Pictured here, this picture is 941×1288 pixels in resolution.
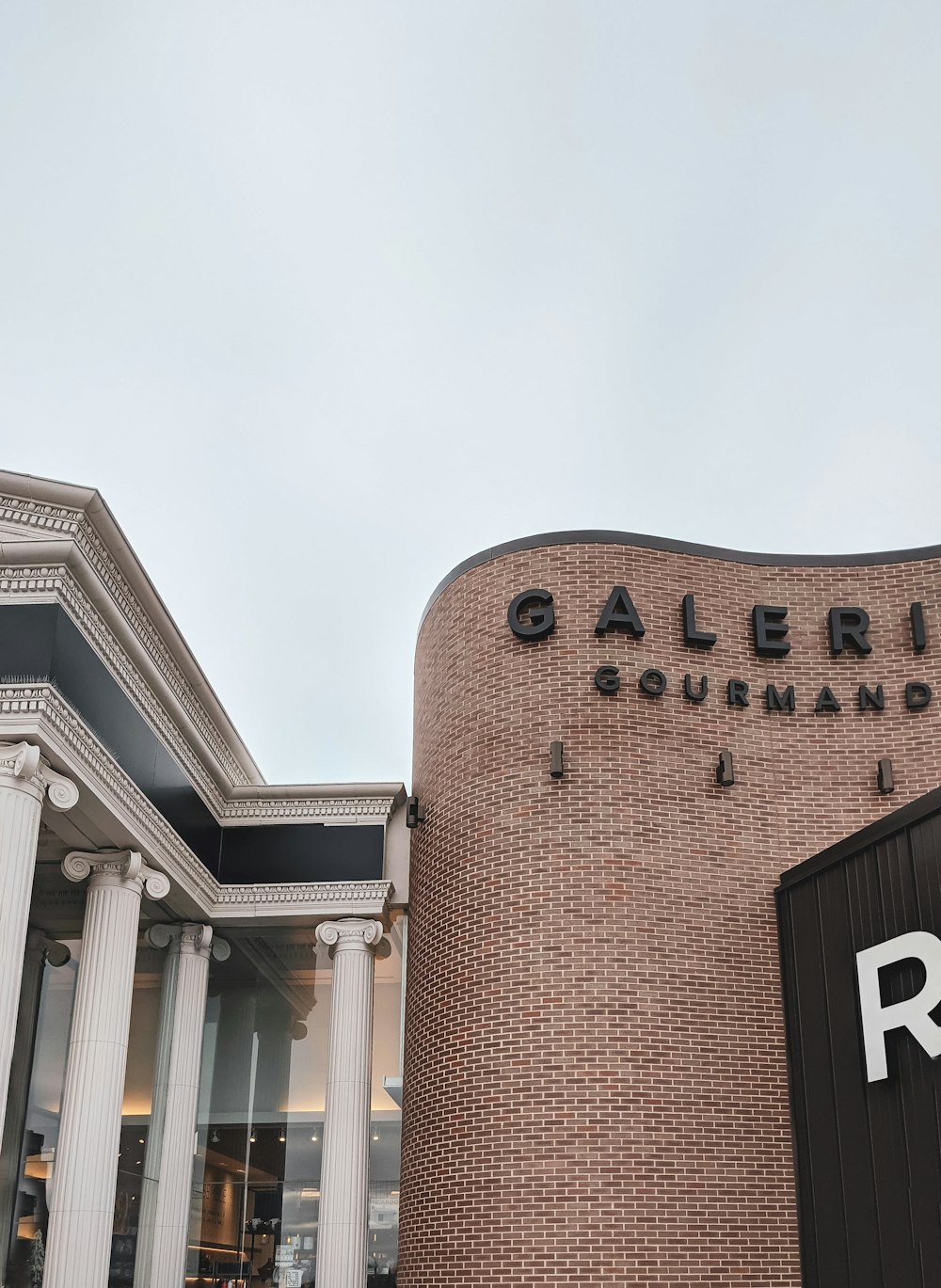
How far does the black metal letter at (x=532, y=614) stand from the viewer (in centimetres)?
1805

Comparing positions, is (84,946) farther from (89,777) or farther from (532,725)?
(532,725)

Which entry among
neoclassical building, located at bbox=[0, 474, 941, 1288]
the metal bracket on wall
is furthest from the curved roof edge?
the metal bracket on wall

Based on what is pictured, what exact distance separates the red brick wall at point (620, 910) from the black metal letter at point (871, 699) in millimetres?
136

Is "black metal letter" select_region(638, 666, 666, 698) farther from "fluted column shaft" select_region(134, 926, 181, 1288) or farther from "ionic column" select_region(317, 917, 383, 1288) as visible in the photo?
"fluted column shaft" select_region(134, 926, 181, 1288)

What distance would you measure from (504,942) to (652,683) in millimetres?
4059

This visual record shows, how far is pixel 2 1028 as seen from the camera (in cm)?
1307

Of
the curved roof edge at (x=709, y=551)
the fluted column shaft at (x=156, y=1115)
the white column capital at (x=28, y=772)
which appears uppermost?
the curved roof edge at (x=709, y=551)

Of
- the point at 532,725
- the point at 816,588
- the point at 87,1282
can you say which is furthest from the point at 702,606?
the point at 87,1282

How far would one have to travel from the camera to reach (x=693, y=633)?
17891 millimetres

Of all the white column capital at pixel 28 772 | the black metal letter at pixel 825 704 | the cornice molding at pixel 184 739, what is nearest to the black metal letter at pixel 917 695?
the black metal letter at pixel 825 704

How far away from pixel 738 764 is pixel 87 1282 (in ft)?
34.4

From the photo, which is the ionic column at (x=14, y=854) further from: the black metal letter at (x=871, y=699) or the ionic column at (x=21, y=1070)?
the black metal letter at (x=871, y=699)

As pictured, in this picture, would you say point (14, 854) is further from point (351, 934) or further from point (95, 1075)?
point (351, 934)

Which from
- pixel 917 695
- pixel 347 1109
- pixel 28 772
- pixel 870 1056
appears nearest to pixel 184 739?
pixel 28 772
